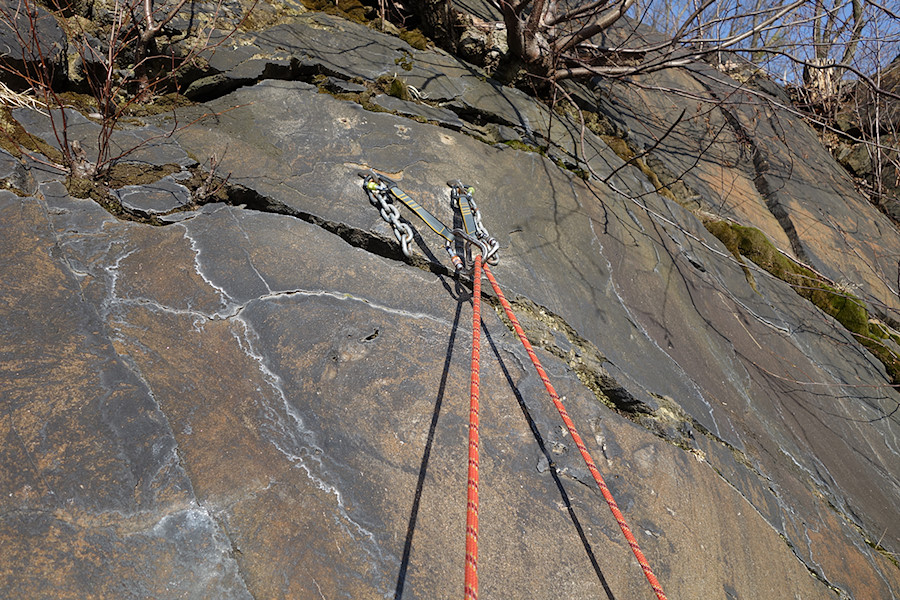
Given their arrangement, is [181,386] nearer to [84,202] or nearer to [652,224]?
[84,202]

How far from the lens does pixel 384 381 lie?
164cm

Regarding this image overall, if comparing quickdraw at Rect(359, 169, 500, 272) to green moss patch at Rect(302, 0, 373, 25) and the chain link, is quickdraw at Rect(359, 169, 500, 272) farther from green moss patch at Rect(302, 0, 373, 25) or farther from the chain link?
green moss patch at Rect(302, 0, 373, 25)

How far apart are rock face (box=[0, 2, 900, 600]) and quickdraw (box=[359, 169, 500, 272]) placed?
0.21 feet

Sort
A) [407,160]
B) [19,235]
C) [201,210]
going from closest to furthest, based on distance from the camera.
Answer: [19,235], [201,210], [407,160]

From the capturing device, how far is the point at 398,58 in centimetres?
321

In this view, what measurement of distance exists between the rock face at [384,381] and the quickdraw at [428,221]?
0.06 m

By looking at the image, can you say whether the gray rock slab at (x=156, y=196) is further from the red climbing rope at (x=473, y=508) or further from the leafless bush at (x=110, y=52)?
the red climbing rope at (x=473, y=508)

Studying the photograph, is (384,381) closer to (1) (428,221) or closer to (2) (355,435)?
(2) (355,435)

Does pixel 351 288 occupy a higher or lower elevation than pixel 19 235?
higher

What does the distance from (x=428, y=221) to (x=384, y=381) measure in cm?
81

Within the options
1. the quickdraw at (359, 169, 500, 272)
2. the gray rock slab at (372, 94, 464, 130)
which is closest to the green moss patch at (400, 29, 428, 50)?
the gray rock slab at (372, 94, 464, 130)

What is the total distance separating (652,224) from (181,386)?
105 inches

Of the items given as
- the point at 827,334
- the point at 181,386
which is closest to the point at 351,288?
the point at 181,386

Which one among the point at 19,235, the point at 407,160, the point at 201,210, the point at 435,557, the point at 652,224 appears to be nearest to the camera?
the point at 435,557
